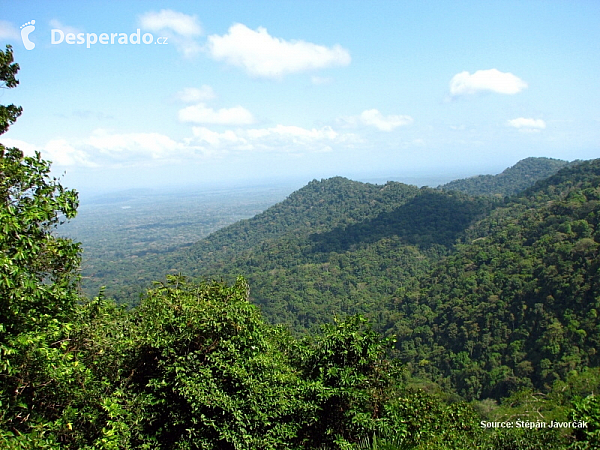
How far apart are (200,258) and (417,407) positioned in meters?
89.3

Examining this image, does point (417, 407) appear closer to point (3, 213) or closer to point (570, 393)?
point (3, 213)

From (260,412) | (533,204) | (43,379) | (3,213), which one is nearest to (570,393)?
(260,412)

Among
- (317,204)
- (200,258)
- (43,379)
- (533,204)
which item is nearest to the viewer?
(43,379)

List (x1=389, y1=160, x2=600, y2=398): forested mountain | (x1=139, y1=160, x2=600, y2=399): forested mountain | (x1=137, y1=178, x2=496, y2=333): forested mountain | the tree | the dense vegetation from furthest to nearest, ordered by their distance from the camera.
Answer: (x1=137, y1=178, x2=496, y2=333): forested mountain, (x1=139, y1=160, x2=600, y2=399): forested mountain, (x1=389, y1=160, x2=600, y2=398): forested mountain, the dense vegetation, the tree

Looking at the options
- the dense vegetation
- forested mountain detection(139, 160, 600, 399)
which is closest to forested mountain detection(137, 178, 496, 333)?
forested mountain detection(139, 160, 600, 399)

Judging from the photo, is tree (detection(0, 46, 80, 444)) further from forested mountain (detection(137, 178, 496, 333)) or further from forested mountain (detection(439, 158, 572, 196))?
forested mountain (detection(439, 158, 572, 196))

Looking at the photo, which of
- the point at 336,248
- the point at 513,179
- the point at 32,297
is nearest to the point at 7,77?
the point at 32,297

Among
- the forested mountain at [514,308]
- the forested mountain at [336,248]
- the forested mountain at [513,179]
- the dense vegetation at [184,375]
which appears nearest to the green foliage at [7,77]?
the dense vegetation at [184,375]

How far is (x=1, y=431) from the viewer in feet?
12.3

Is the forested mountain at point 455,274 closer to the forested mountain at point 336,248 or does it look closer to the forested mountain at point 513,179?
the forested mountain at point 336,248

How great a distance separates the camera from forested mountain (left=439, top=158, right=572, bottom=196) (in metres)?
107

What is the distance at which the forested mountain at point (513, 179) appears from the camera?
107125mm

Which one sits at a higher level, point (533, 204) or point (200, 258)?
point (533, 204)

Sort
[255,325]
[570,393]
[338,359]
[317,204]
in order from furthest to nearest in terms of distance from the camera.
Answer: [317,204], [570,393], [338,359], [255,325]
